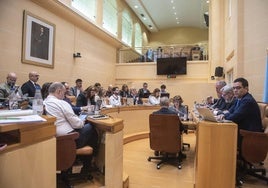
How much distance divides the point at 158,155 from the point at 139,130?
5.38 feet

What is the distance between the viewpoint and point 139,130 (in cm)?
594

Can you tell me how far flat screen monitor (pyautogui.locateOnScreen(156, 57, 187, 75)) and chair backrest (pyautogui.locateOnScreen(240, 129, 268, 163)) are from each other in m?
8.07

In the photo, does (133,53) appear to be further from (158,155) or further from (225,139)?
(225,139)

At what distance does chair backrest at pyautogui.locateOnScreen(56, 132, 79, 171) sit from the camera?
2.30 metres

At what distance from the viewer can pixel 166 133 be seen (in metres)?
3.79

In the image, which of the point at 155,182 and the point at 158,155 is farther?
the point at 158,155

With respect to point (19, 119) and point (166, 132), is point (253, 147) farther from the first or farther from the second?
point (19, 119)

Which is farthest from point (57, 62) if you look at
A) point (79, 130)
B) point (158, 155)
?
point (79, 130)

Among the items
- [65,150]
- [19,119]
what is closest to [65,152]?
[65,150]

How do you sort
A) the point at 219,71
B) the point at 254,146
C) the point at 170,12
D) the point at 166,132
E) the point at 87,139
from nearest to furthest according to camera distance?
the point at 87,139, the point at 254,146, the point at 166,132, the point at 219,71, the point at 170,12

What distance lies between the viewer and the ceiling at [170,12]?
40.6 ft

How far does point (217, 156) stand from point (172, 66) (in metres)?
8.81

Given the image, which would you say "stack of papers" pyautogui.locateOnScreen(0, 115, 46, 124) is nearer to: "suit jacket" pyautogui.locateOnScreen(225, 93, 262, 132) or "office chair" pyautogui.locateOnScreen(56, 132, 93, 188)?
"office chair" pyautogui.locateOnScreen(56, 132, 93, 188)

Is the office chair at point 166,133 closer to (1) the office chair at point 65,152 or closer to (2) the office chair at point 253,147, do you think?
(2) the office chair at point 253,147
